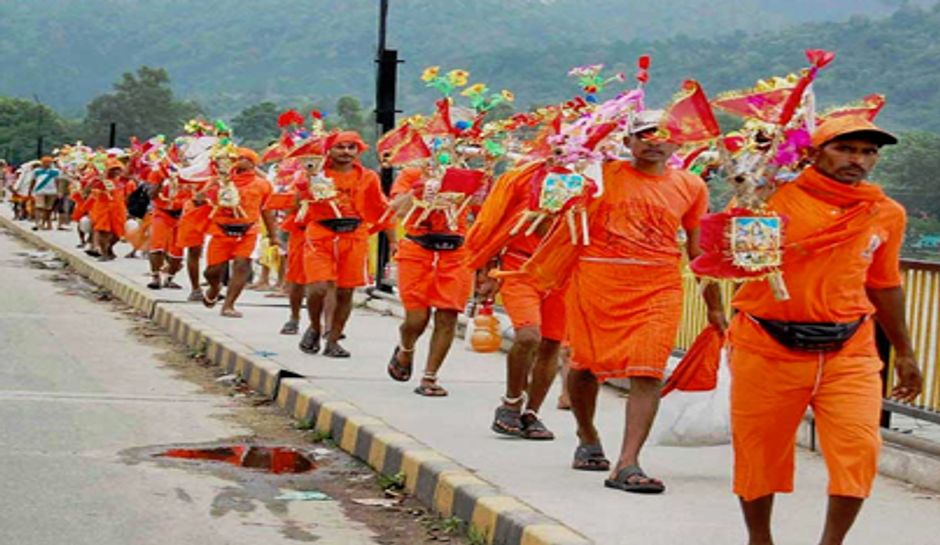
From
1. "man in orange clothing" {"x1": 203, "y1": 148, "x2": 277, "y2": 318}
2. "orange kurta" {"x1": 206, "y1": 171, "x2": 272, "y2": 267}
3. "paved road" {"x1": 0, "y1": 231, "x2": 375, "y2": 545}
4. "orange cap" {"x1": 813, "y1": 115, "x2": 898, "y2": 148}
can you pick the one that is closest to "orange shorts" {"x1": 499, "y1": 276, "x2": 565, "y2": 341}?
"paved road" {"x1": 0, "y1": 231, "x2": 375, "y2": 545}

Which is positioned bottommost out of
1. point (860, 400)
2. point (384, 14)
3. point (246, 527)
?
point (246, 527)

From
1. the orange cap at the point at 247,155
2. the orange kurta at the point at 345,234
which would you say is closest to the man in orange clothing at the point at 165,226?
→ the orange cap at the point at 247,155

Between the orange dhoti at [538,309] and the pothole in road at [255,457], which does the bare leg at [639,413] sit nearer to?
the orange dhoti at [538,309]

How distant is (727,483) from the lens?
31.1 feet

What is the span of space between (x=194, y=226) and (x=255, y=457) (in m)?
10.6

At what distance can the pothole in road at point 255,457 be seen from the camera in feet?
34.5

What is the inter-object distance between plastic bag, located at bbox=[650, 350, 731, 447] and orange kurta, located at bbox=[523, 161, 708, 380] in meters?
0.69

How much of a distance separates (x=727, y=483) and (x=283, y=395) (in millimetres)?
4612

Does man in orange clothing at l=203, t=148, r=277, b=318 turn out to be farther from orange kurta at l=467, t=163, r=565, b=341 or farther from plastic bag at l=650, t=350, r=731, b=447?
plastic bag at l=650, t=350, r=731, b=447

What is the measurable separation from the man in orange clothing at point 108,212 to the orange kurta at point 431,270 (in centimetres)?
1837

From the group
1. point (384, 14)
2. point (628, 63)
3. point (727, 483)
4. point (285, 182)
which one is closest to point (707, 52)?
point (628, 63)

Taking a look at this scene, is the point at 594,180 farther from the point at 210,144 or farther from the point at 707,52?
the point at 707,52

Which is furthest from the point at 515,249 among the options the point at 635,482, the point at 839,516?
the point at 839,516

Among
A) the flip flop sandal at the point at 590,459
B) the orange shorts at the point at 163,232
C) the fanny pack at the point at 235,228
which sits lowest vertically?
the flip flop sandal at the point at 590,459
